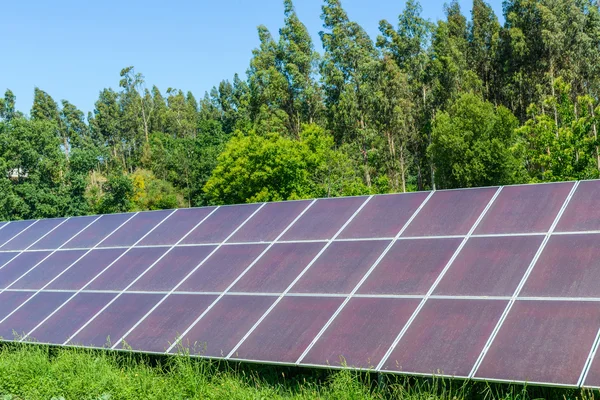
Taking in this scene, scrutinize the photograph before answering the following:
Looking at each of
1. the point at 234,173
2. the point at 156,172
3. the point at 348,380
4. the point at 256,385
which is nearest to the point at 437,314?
the point at 348,380

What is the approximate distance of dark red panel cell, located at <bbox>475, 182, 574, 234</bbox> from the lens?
29.8 ft

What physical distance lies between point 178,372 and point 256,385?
1182 mm

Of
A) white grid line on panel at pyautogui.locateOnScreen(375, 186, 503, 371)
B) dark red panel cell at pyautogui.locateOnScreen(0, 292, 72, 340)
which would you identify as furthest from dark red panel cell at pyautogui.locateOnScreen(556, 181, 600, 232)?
dark red panel cell at pyautogui.locateOnScreen(0, 292, 72, 340)

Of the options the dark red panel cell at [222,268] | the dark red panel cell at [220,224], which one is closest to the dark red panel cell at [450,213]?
the dark red panel cell at [222,268]

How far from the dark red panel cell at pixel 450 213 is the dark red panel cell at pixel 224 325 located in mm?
2646

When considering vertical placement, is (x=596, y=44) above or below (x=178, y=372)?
above

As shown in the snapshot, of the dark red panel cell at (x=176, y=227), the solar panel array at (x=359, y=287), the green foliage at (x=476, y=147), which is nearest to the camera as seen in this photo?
the solar panel array at (x=359, y=287)

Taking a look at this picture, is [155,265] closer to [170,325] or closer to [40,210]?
[170,325]

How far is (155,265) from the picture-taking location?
12.0m

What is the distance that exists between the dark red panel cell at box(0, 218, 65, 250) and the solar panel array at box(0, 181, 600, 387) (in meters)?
2.40

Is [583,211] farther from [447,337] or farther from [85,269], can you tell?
[85,269]

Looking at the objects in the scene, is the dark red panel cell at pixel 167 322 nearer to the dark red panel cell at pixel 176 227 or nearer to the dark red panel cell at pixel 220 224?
the dark red panel cell at pixel 220 224

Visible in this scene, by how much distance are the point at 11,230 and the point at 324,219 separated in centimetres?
1108

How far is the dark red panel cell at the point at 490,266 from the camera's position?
314 inches
